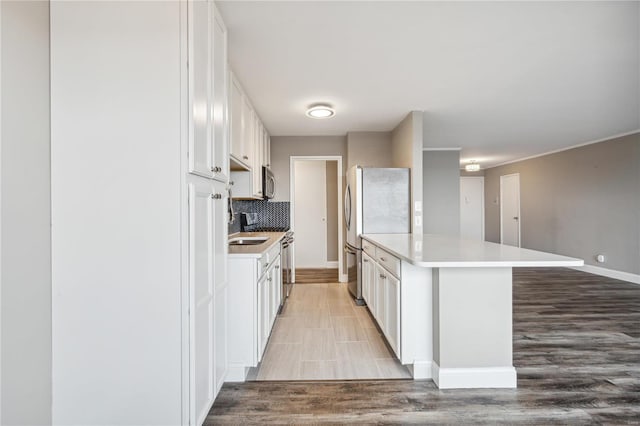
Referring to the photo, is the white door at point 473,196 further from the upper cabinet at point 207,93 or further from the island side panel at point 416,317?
the upper cabinet at point 207,93

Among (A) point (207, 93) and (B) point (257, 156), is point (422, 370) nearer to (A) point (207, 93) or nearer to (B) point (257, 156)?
(A) point (207, 93)

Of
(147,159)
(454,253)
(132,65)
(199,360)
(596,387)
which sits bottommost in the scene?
(596,387)

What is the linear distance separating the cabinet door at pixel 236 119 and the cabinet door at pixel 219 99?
0.61 metres

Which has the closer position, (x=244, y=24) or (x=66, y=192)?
(x=66, y=192)

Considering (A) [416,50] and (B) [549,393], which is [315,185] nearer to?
(A) [416,50]

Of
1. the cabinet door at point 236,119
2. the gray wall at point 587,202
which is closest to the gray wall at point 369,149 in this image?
the cabinet door at point 236,119

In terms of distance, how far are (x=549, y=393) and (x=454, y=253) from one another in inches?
38.3

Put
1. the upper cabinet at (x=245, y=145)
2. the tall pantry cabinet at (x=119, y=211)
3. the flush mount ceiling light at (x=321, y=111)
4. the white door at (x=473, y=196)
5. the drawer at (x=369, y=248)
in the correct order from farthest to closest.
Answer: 1. the white door at (x=473, y=196)
2. the flush mount ceiling light at (x=321, y=111)
3. the drawer at (x=369, y=248)
4. the upper cabinet at (x=245, y=145)
5. the tall pantry cabinet at (x=119, y=211)

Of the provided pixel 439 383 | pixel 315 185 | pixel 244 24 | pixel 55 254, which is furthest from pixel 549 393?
pixel 315 185

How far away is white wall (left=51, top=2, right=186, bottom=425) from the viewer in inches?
50.7

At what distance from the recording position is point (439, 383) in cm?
194

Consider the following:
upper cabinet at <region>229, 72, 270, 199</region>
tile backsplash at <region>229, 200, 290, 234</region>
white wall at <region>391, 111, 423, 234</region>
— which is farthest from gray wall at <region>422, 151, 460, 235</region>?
upper cabinet at <region>229, 72, 270, 199</region>

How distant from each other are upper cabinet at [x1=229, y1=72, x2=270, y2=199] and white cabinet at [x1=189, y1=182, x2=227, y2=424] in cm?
104

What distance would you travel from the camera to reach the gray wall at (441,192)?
233 inches
